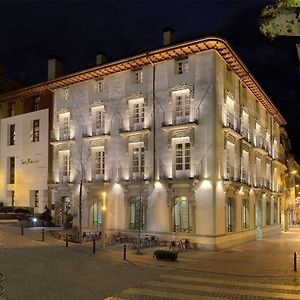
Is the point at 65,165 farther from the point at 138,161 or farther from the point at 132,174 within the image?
the point at 138,161

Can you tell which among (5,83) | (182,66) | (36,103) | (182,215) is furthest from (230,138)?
(5,83)

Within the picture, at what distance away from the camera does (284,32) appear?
4090 mm

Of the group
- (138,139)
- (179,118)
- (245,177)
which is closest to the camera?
(179,118)

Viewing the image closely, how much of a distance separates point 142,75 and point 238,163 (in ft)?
31.4

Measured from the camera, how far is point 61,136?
34250mm

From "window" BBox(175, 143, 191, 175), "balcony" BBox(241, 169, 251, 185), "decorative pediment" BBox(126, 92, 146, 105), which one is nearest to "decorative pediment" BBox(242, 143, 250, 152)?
"balcony" BBox(241, 169, 251, 185)

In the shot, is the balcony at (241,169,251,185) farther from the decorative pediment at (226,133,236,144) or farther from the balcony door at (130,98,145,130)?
the balcony door at (130,98,145,130)

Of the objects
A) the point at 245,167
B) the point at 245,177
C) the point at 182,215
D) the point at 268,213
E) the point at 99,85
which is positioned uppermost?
the point at 99,85

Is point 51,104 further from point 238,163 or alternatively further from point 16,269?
point 16,269

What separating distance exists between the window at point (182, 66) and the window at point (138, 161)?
585 cm

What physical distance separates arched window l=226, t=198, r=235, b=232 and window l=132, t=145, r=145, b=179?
6382mm

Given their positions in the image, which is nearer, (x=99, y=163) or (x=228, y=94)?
(x=228, y=94)

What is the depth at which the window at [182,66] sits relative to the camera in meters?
27.9

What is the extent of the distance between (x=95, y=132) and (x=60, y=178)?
5220 millimetres
